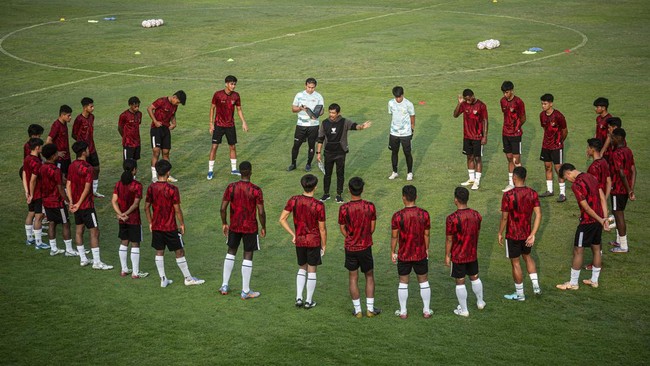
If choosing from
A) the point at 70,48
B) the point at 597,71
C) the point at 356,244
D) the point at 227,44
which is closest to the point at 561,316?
the point at 356,244

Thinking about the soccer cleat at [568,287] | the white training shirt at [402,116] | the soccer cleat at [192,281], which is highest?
the white training shirt at [402,116]

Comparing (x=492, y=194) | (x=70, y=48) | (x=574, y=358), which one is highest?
(x=70, y=48)

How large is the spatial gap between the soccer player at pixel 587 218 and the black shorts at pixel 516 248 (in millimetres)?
1184

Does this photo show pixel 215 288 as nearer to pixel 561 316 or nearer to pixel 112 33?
pixel 561 316

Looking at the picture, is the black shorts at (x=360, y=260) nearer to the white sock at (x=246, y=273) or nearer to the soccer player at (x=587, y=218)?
the white sock at (x=246, y=273)

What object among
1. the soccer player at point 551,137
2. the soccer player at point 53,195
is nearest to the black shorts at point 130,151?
the soccer player at point 53,195

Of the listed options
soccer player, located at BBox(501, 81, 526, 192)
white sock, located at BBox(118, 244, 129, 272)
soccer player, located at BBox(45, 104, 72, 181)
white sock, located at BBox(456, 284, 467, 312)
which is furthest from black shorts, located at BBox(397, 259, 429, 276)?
soccer player, located at BBox(45, 104, 72, 181)

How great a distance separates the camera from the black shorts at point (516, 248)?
1397 cm

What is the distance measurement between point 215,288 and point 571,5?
43153 mm

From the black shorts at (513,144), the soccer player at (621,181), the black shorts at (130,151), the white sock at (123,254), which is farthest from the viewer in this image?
the black shorts at (130,151)

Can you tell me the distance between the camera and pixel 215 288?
583 inches

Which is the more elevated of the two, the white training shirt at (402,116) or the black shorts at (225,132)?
the white training shirt at (402,116)

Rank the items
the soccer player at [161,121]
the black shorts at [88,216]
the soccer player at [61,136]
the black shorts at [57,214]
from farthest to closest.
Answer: the soccer player at [161,121]
the soccer player at [61,136]
the black shorts at [57,214]
the black shorts at [88,216]

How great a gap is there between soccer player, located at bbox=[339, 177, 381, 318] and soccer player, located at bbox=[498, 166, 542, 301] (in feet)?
7.86
